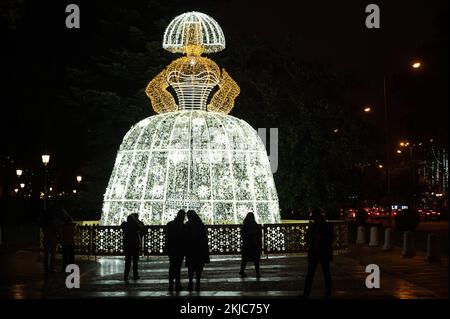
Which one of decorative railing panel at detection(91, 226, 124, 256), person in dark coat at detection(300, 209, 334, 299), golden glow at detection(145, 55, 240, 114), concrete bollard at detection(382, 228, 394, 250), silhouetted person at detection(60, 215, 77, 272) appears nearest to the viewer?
person in dark coat at detection(300, 209, 334, 299)

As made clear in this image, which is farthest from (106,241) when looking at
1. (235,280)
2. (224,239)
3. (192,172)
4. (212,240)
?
(235,280)

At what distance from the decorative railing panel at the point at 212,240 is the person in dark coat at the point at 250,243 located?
4.49 m

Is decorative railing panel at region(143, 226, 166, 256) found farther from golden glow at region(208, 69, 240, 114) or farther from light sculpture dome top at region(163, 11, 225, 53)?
light sculpture dome top at region(163, 11, 225, 53)

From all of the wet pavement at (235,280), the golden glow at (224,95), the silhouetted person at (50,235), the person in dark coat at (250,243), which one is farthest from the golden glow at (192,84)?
the person in dark coat at (250,243)

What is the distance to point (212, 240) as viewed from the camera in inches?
957

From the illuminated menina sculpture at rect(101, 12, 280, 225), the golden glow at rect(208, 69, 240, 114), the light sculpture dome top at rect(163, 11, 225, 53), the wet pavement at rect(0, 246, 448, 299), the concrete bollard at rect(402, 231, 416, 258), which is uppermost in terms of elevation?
the light sculpture dome top at rect(163, 11, 225, 53)

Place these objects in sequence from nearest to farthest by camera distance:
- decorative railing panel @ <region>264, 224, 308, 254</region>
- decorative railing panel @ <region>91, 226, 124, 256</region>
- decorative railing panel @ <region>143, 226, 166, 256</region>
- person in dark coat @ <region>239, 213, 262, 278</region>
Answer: person in dark coat @ <region>239, 213, 262, 278</region> → decorative railing panel @ <region>143, 226, 166, 256</region> → decorative railing panel @ <region>91, 226, 124, 256</region> → decorative railing panel @ <region>264, 224, 308, 254</region>

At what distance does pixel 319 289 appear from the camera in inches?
634

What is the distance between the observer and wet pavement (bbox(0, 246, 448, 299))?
50.4 ft

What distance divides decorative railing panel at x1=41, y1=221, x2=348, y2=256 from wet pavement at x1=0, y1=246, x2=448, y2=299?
237mm

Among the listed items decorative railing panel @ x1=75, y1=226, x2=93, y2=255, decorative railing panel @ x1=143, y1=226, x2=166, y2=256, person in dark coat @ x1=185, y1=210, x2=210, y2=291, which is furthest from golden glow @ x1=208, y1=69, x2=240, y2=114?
person in dark coat @ x1=185, y1=210, x2=210, y2=291
